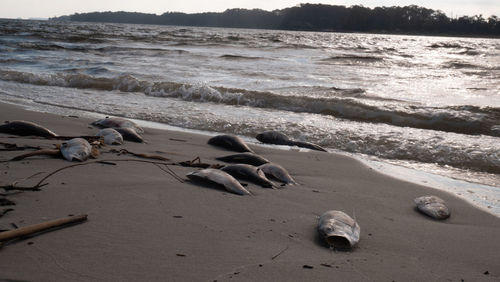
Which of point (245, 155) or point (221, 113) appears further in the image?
point (221, 113)

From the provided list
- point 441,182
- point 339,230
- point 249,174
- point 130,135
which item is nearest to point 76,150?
point 130,135

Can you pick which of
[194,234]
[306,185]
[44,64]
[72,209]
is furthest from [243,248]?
[44,64]

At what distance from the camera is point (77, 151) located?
12.9 feet

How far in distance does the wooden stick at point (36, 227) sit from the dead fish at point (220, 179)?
1194 millimetres

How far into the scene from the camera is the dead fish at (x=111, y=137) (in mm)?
4856

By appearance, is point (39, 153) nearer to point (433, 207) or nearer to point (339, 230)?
point (339, 230)

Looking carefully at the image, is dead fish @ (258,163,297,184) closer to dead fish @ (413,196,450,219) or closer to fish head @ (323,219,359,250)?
dead fish @ (413,196,450,219)

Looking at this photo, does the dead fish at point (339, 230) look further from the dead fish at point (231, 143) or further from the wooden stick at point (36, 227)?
the dead fish at point (231, 143)

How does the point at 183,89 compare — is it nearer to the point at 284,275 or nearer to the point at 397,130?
the point at 397,130

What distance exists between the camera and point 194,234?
8.16 ft

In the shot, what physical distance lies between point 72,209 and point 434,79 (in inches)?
535

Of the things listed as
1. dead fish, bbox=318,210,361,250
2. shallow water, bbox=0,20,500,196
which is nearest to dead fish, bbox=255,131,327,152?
shallow water, bbox=0,20,500,196

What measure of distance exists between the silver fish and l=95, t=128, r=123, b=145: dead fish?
0.72m

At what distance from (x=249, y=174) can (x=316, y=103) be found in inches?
209
